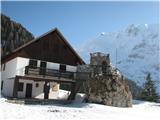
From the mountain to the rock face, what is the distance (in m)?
50.6

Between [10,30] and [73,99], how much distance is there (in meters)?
52.6

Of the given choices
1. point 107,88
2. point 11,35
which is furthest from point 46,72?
point 11,35

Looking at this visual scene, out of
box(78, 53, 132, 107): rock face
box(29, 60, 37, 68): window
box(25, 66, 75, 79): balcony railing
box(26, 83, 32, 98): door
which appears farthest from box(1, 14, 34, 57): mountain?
box(78, 53, 132, 107): rock face

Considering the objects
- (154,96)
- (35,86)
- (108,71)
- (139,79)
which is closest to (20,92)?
(35,86)

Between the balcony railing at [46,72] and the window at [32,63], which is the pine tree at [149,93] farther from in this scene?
the window at [32,63]

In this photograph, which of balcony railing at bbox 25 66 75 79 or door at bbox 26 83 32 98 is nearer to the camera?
balcony railing at bbox 25 66 75 79

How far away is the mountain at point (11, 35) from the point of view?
81688 mm

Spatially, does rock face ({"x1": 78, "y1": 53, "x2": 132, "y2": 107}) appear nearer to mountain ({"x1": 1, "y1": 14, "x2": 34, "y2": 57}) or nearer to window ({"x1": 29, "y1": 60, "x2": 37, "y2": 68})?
window ({"x1": 29, "y1": 60, "x2": 37, "y2": 68})

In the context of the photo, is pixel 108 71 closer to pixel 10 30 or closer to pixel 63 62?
pixel 63 62

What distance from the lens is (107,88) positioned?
1330 inches

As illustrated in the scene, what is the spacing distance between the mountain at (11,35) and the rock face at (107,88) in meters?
50.6

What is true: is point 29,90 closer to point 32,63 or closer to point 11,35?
point 32,63

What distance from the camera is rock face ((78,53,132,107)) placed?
33.5 metres

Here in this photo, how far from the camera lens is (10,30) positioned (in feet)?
274
